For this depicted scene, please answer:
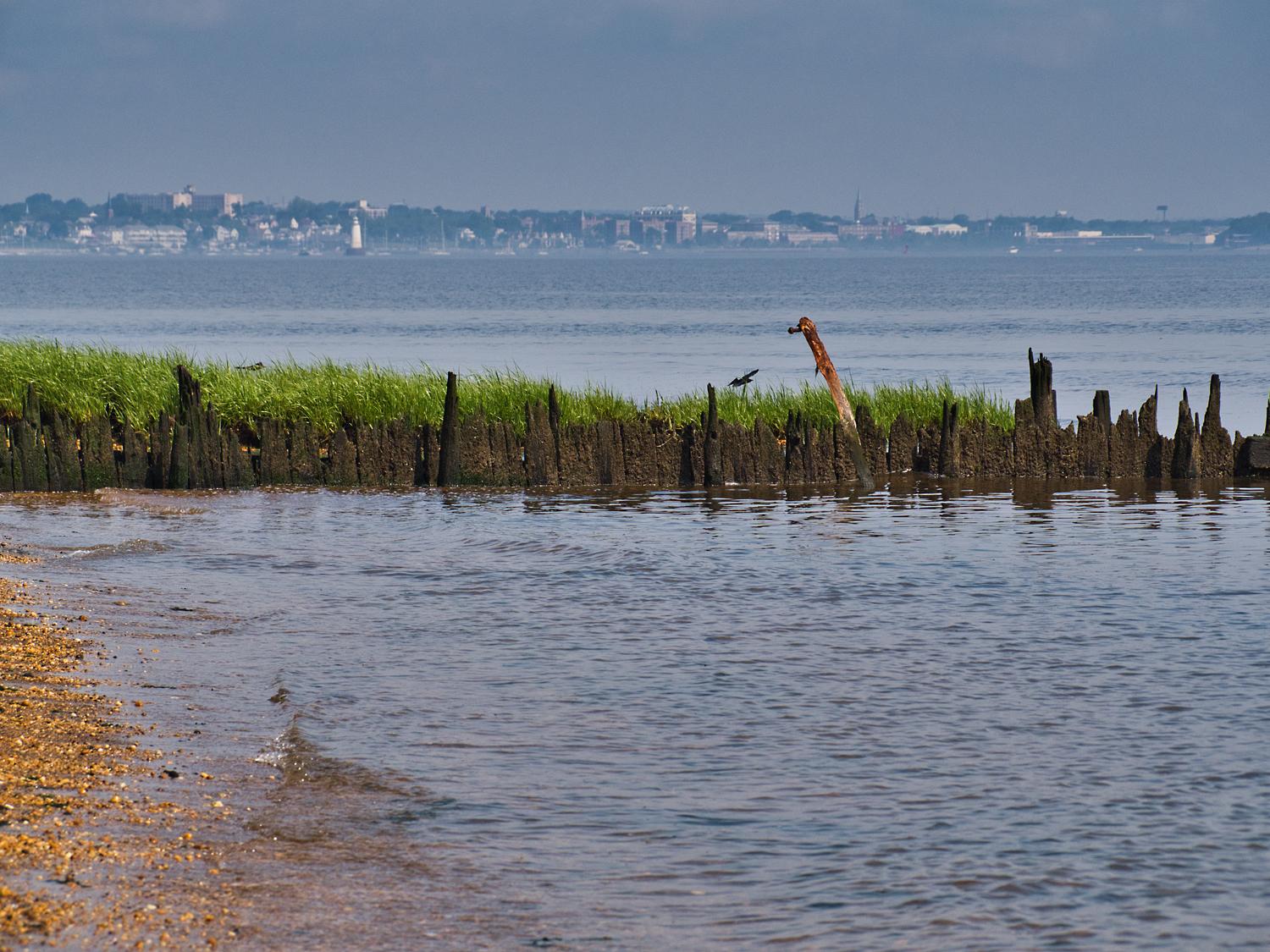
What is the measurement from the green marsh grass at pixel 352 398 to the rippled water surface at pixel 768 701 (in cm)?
473

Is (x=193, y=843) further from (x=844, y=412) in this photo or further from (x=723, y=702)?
(x=844, y=412)

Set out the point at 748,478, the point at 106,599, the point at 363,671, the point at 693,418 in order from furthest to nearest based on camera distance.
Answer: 1. the point at 693,418
2. the point at 748,478
3. the point at 106,599
4. the point at 363,671

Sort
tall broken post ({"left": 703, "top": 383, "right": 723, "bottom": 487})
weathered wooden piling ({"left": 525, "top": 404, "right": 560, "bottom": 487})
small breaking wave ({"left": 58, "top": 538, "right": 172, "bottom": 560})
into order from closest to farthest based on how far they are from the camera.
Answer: small breaking wave ({"left": 58, "top": 538, "right": 172, "bottom": 560}), weathered wooden piling ({"left": 525, "top": 404, "right": 560, "bottom": 487}), tall broken post ({"left": 703, "top": 383, "right": 723, "bottom": 487})

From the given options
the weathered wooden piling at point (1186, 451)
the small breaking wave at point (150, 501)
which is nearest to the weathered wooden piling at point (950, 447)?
the weathered wooden piling at point (1186, 451)

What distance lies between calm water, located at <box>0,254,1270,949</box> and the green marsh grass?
300 cm

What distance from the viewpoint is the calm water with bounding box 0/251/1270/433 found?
158 feet

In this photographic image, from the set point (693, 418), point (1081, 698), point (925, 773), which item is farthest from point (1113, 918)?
point (693, 418)

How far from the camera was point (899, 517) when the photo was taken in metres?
17.9

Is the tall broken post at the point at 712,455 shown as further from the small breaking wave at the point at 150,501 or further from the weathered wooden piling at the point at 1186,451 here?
the small breaking wave at the point at 150,501

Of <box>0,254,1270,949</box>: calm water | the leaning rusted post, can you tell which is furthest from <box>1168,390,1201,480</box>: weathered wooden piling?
the leaning rusted post

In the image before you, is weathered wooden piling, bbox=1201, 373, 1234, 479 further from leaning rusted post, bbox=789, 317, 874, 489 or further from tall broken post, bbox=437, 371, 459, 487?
tall broken post, bbox=437, 371, 459, 487

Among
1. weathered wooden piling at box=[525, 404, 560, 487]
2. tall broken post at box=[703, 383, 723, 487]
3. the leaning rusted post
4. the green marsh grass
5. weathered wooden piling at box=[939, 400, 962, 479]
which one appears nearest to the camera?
the leaning rusted post

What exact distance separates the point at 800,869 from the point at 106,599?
7.82 meters

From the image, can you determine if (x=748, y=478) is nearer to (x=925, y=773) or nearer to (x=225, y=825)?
(x=925, y=773)
